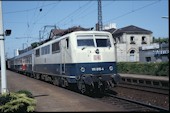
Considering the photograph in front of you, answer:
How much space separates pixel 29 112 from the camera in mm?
10242

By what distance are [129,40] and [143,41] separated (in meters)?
3.67

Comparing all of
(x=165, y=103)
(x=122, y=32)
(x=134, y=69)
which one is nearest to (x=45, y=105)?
(x=165, y=103)

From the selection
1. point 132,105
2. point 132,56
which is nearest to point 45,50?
point 132,105

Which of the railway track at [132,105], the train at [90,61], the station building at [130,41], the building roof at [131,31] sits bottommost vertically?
the railway track at [132,105]

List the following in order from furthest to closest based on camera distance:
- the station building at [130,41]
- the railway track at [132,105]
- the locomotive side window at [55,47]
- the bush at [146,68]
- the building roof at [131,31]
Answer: the building roof at [131,31] → the station building at [130,41] → the bush at [146,68] → the locomotive side window at [55,47] → the railway track at [132,105]

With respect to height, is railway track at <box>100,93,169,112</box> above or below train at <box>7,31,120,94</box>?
below

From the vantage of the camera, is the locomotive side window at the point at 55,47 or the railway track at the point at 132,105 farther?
the locomotive side window at the point at 55,47

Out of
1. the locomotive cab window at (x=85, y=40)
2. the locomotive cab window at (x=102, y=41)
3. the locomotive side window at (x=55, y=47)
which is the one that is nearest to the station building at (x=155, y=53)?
the locomotive side window at (x=55, y=47)

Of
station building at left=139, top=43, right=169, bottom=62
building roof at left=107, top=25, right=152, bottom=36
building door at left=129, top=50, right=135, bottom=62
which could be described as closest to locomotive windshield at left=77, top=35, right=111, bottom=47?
station building at left=139, top=43, right=169, bottom=62

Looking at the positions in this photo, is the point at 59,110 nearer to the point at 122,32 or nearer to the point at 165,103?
the point at 165,103

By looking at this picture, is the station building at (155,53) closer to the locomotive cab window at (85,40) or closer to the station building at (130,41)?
the station building at (130,41)

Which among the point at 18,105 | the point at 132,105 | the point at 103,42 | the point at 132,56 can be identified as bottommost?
the point at 132,105

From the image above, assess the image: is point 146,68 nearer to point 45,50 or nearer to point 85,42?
point 45,50

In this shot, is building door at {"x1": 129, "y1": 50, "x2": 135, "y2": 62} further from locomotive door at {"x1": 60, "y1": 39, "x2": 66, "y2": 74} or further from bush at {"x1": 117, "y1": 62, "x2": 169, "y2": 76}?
locomotive door at {"x1": 60, "y1": 39, "x2": 66, "y2": 74}
